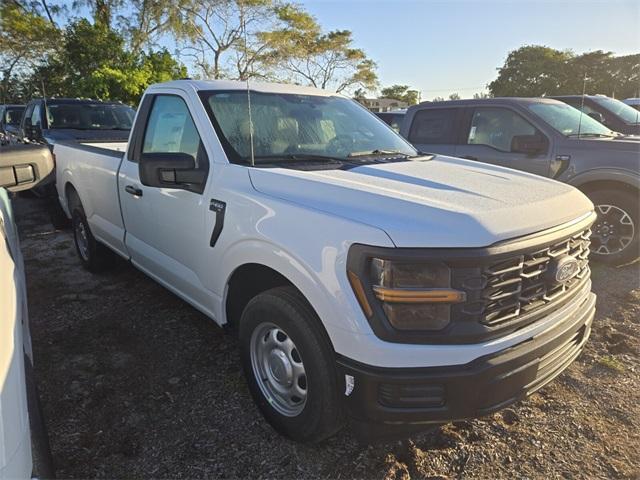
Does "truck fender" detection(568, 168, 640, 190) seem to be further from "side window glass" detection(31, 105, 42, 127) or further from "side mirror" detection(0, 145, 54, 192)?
"side window glass" detection(31, 105, 42, 127)

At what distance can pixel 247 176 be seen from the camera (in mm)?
2545

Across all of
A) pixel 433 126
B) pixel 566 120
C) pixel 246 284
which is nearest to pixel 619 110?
pixel 566 120

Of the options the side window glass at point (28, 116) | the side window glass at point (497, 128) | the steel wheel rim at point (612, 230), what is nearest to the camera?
the steel wheel rim at point (612, 230)

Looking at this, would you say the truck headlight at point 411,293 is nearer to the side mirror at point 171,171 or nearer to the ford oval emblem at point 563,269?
the ford oval emblem at point 563,269

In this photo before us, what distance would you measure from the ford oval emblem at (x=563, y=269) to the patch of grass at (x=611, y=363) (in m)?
1.45

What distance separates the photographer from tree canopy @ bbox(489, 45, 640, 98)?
3528 centimetres

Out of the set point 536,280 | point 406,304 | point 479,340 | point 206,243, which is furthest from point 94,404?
point 536,280

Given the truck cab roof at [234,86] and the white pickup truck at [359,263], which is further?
the truck cab roof at [234,86]

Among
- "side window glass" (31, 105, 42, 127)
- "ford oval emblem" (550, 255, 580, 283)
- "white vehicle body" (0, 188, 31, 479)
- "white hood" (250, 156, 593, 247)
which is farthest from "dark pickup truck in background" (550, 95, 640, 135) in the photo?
"side window glass" (31, 105, 42, 127)

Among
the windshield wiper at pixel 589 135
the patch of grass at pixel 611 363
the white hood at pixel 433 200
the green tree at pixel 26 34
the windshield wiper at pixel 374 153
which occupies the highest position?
the green tree at pixel 26 34

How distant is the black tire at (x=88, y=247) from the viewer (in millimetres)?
4875

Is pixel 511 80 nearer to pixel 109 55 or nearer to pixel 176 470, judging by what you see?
pixel 109 55

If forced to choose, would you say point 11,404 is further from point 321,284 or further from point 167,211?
point 167,211

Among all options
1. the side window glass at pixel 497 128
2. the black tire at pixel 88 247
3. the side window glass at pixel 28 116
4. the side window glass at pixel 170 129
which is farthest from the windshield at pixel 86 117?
the side window glass at pixel 497 128
